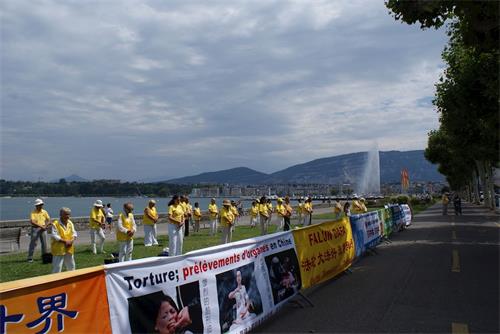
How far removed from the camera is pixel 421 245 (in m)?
16.3

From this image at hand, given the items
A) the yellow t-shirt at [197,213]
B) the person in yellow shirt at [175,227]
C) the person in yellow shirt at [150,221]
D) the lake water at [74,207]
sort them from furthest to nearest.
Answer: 1. the lake water at [74,207]
2. the yellow t-shirt at [197,213]
3. the person in yellow shirt at [150,221]
4. the person in yellow shirt at [175,227]

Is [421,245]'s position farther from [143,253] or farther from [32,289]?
[32,289]

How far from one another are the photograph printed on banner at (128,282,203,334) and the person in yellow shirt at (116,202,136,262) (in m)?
7.02

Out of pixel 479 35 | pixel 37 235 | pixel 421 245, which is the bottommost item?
pixel 421 245

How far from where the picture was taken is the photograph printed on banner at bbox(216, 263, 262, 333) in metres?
6.09

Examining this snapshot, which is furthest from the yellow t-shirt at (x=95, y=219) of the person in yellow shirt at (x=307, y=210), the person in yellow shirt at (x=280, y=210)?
the person in yellow shirt at (x=307, y=210)

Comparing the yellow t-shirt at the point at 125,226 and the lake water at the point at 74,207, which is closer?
the yellow t-shirt at the point at 125,226

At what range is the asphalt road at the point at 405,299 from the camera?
21.9ft

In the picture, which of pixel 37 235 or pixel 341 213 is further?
pixel 341 213

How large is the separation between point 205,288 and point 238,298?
790 mm

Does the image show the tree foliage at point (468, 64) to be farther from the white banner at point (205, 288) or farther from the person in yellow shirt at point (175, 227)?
the person in yellow shirt at point (175, 227)

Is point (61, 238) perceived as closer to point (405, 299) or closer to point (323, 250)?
point (323, 250)

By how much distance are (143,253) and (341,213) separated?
34.7 feet

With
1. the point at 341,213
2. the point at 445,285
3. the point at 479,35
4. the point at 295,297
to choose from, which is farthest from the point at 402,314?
the point at 341,213
